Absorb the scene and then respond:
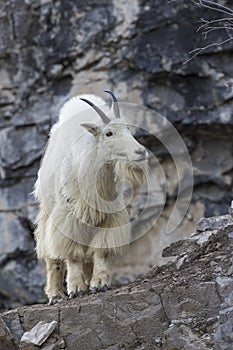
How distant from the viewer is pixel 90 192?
670 centimetres

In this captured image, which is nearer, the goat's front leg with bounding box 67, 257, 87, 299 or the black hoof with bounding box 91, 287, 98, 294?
the black hoof with bounding box 91, 287, 98, 294

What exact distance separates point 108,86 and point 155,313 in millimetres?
7591

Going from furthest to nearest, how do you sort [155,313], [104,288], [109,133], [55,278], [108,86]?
[108,86] < [55,278] < [109,133] < [104,288] < [155,313]

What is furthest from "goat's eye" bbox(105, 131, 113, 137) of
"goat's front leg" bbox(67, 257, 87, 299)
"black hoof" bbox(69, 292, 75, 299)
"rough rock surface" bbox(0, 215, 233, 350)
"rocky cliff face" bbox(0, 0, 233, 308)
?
"rocky cliff face" bbox(0, 0, 233, 308)

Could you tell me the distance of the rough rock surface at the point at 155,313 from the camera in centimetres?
522

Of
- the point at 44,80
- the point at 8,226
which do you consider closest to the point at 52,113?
the point at 44,80

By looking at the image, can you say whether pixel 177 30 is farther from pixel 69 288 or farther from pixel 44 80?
pixel 69 288

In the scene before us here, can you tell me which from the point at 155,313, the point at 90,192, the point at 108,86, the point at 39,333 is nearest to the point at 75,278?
the point at 90,192

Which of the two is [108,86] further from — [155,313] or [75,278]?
[155,313]

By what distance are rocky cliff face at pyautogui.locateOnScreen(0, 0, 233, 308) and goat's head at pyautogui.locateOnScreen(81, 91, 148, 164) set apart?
5.59m

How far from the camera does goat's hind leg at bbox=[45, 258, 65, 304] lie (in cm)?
703

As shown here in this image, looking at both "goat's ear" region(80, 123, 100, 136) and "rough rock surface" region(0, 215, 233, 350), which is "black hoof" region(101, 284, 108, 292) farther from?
"goat's ear" region(80, 123, 100, 136)

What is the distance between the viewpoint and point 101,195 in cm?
675

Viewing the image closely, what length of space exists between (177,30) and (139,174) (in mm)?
6075
